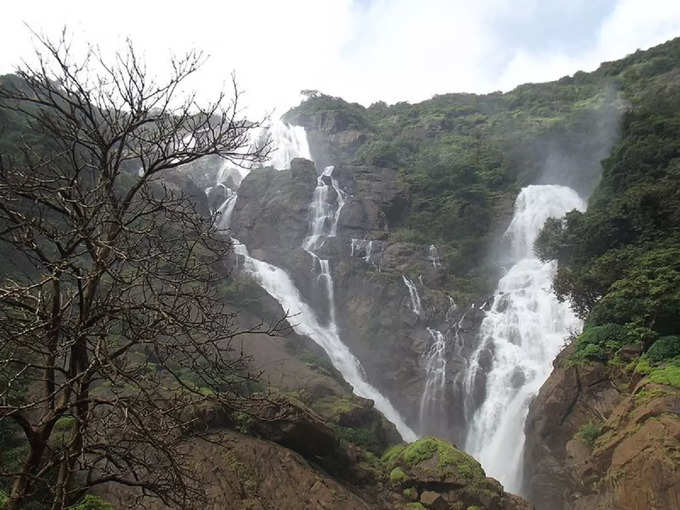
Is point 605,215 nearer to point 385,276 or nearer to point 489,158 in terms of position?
point 385,276

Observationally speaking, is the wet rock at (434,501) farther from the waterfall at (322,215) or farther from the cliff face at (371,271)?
the waterfall at (322,215)

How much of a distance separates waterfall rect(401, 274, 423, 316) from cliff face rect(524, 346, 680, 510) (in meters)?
12.7

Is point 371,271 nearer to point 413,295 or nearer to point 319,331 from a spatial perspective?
point 413,295

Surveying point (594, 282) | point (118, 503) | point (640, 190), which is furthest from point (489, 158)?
point (118, 503)

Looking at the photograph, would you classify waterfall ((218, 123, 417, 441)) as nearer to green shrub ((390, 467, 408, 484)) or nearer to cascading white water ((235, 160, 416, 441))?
cascading white water ((235, 160, 416, 441))

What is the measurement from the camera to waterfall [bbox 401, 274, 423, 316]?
95.7 ft

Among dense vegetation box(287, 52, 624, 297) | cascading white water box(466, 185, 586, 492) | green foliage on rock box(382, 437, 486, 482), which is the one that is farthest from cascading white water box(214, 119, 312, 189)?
green foliage on rock box(382, 437, 486, 482)

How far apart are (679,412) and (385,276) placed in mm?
21599

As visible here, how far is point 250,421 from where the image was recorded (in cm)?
1197

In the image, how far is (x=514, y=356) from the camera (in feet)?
77.8

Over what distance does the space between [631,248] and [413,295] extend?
1459 centimetres

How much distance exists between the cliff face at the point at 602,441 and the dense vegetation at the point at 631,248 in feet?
3.20

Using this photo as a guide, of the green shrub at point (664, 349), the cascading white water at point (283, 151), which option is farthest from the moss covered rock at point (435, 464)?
the cascading white water at point (283, 151)

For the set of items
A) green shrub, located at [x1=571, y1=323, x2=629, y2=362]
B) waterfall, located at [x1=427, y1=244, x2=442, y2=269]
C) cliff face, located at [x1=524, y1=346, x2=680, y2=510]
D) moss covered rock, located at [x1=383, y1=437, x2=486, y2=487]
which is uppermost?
waterfall, located at [x1=427, y1=244, x2=442, y2=269]
